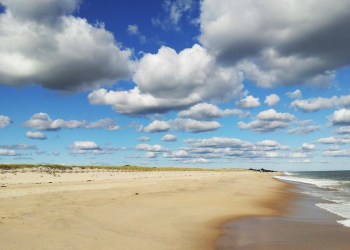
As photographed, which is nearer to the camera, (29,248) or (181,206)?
(29,248)

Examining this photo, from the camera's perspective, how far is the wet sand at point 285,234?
1225cm

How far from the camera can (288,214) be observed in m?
21.3

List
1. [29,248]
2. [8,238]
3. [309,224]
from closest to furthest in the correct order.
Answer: [29,248]
[8,238]
[309,224]

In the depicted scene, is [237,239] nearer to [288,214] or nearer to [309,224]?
[309,224]

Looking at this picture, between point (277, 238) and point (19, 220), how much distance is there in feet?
32.1

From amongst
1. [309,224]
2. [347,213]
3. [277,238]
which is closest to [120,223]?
[277,238]

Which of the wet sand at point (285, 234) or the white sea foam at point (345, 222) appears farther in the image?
the white sea foam at point (345, 222)

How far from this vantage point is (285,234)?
46.9 feet

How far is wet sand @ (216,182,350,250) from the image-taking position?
40.2ft

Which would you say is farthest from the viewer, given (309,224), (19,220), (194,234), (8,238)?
(309,224)

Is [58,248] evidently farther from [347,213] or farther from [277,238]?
[347,213]

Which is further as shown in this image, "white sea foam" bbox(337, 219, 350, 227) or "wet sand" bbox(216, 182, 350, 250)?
"white sea foam" bbox(337, 219, 350, 227)

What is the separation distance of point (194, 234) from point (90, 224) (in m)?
4.07

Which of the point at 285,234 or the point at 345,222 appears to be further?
the point at 345,222
